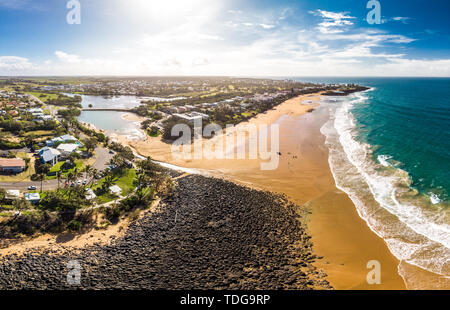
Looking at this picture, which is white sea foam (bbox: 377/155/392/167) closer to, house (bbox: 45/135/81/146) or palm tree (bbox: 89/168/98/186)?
palm tree (bbox: 89/168/98/186)

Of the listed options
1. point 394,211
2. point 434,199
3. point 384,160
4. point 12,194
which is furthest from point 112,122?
point 434,199

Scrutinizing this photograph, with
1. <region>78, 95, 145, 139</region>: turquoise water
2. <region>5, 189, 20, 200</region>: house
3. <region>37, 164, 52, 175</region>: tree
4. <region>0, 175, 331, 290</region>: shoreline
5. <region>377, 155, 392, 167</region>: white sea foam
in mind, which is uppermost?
<region>78, 95, 145, 139</region>: turquoise water

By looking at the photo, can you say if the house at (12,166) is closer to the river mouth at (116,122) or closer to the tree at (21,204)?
the tree at (21,204)

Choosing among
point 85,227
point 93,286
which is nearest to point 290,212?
point 93,286

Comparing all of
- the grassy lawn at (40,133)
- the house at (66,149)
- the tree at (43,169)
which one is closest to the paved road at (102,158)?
the house at (66,149)

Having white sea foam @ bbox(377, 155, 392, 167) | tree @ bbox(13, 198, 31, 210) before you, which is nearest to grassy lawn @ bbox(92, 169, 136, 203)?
tree @ bbox(13, 198, 31, 210)

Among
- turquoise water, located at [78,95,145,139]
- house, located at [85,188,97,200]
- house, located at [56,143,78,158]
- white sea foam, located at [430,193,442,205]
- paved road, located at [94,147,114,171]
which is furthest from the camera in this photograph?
turquoise water, located at [78,95,145,139]

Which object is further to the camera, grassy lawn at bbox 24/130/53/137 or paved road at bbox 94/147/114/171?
A: grassy lawn at bbox 24/130/53/137

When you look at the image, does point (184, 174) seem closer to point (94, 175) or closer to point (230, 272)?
point (94, 175)
